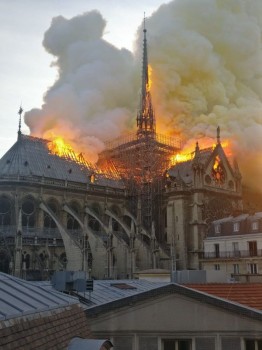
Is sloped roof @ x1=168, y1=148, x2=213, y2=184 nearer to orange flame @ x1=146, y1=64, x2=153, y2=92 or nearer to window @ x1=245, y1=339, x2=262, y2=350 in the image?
orange flame @ x1=146, y1=64, x2=153, y2=92

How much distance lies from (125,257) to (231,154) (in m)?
29.3

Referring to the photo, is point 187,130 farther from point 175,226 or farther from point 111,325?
point 111,325

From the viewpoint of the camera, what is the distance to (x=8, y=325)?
7.34 m

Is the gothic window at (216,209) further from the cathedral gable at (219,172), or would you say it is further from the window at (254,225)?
the window at (254,225)

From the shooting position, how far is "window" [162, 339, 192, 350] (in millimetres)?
12883

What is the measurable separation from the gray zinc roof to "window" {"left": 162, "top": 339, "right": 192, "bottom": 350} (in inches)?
106

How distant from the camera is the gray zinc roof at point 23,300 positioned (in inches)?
318

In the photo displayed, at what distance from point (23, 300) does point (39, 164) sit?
5185 cm

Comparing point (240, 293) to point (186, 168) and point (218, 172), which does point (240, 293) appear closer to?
point (186, 168)

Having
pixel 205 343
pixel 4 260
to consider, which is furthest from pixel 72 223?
pixel 205 343

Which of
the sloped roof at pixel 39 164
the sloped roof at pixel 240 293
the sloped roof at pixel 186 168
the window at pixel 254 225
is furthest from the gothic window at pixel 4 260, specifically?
the sloped roof at pixel 240 293

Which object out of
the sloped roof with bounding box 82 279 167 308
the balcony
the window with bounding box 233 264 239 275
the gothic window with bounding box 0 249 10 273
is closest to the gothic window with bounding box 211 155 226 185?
the balcony

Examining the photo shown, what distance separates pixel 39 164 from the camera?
6022 centimetres

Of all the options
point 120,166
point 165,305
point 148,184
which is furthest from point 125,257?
point 165,305
